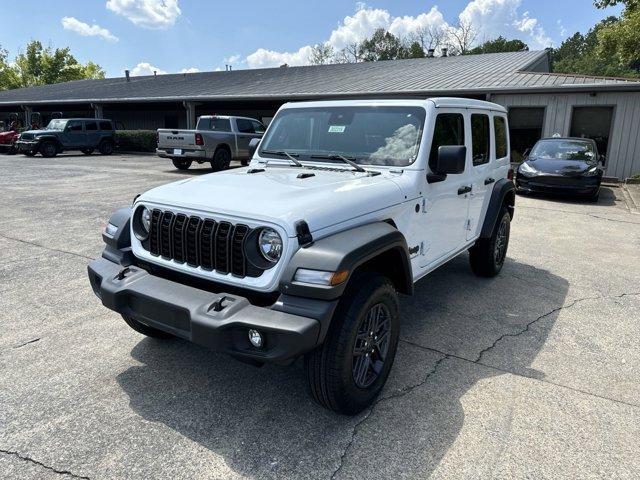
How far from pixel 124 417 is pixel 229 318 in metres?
1.02

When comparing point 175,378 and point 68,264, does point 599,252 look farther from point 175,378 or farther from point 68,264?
point 68,264

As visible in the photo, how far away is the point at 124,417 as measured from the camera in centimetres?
276

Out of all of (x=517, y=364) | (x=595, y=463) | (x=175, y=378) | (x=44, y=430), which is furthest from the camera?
(x=517, y=364)

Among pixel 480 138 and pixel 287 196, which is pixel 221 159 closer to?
pixel 480 138

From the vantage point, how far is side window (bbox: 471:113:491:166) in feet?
14.9

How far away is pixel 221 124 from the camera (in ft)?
53.2

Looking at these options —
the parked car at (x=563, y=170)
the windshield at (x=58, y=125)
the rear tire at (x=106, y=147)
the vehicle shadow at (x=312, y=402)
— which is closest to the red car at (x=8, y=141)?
the windshield at (x=58, y=125)

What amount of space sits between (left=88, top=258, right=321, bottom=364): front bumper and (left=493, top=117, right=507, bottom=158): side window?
150 inches

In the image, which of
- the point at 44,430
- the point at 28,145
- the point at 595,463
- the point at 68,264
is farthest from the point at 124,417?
the point at 28,145

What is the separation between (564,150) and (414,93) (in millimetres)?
6246

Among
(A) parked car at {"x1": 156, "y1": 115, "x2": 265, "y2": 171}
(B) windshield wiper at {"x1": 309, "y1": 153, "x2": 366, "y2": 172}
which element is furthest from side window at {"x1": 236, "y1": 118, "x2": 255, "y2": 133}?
(B) windshield wiper at {"x1": 309, "y1": 153, "x2": 366, "y2": 172}

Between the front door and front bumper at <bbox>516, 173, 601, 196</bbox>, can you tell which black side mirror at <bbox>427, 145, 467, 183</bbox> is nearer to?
the front door

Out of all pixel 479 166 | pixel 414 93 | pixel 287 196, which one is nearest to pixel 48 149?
pixel 414 93

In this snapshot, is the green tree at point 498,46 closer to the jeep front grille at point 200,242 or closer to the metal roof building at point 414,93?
the metal roof building at point 414,93
